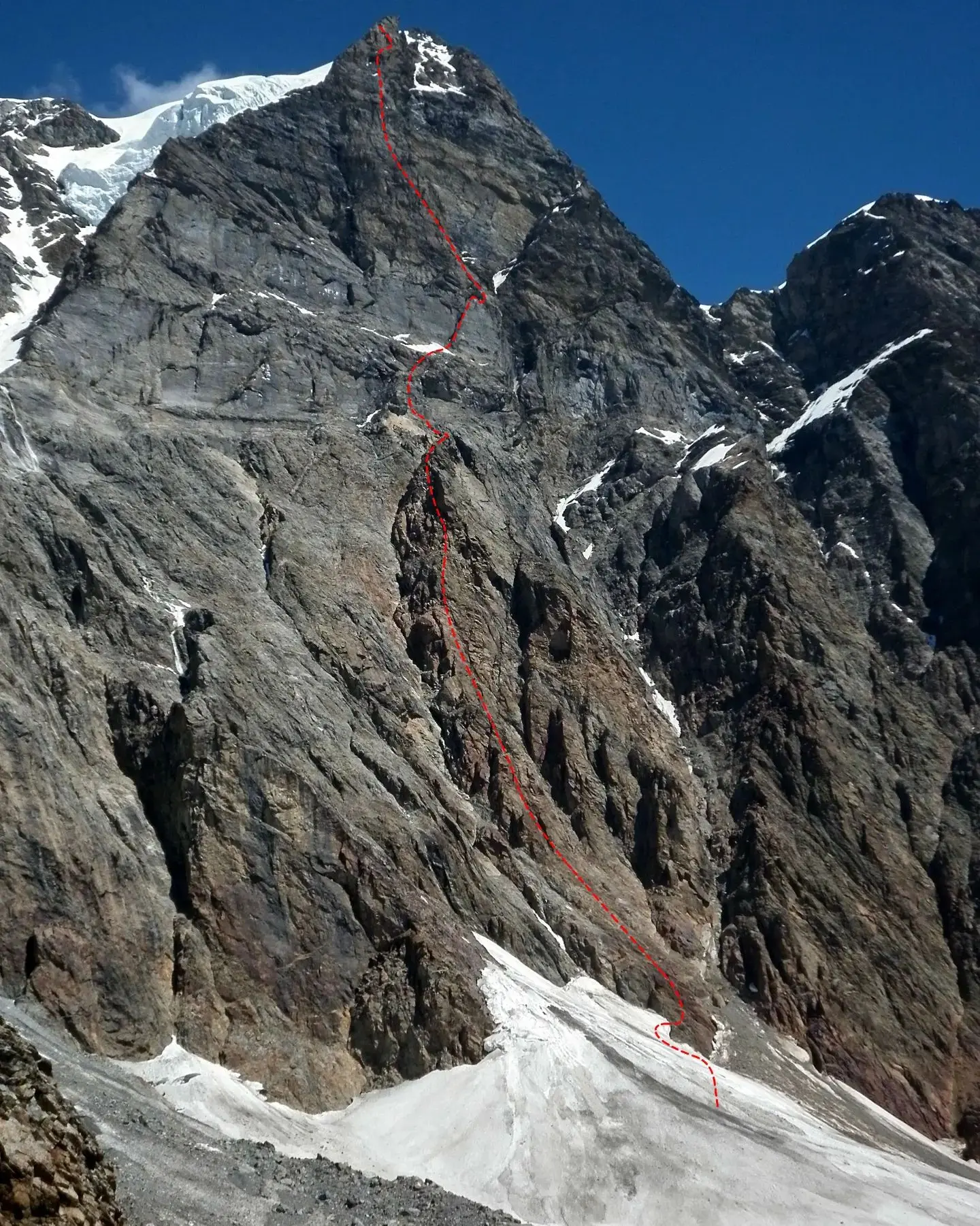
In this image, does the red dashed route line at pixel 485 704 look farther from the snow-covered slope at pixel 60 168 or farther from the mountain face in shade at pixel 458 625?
the snow-covered slope at pixel 60 168

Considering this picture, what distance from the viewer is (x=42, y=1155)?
1441 cm

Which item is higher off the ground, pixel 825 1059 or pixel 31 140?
pixel 31 140

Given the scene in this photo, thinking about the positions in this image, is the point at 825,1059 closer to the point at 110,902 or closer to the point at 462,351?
the point at 110,902

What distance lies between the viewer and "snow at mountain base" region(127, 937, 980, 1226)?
35562 mm

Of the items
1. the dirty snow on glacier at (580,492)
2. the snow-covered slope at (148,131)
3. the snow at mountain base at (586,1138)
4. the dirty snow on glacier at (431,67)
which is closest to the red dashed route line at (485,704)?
the snow at mountain base at (586,1138)

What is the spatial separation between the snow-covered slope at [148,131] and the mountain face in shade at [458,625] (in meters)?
10.2

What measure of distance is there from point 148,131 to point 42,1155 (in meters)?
128

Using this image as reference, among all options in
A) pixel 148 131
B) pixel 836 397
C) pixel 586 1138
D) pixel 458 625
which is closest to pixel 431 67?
pixel 148 131

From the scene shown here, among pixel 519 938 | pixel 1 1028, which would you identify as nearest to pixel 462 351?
pixel 519 938

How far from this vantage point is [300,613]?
5528 centimetres

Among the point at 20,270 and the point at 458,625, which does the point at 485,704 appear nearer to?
the point at 458,625

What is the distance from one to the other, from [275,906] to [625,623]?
39.3m

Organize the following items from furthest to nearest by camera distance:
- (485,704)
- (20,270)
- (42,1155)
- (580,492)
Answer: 1. (580,492)
2. (20,270)
3. (485,704)
4. (42,1155)

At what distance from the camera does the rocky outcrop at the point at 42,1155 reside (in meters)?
13.8
